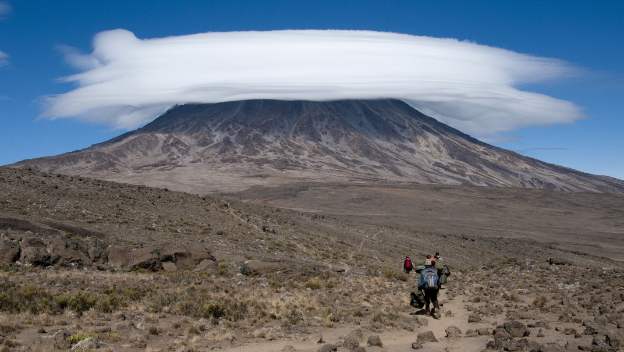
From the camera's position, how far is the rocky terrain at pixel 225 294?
1148 cm

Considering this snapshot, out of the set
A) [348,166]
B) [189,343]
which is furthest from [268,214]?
[348,166]

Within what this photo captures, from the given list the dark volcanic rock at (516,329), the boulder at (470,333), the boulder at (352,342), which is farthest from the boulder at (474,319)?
the boulder at (352,342)

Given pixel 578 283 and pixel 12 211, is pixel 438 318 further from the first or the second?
pixel 12 211

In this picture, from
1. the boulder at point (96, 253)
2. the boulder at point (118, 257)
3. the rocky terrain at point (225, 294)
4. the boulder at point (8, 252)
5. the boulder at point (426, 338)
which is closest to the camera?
the rocky terrain at point (225, 294)

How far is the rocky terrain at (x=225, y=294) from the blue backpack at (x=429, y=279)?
821 mm

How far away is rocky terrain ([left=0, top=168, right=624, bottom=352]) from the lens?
37.7ft

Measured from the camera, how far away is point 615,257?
6125cm

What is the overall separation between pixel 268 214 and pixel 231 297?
2973cm

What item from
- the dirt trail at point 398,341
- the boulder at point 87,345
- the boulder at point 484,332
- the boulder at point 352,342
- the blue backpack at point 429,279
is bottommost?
the dirt trail at point 398,341

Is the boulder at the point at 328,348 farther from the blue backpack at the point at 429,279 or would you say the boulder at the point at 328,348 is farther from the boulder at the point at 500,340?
the blue backpack at the point at 429,279

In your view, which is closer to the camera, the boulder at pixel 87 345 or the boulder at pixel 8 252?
the boulder at pixel 87 345

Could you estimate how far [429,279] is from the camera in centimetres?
1533

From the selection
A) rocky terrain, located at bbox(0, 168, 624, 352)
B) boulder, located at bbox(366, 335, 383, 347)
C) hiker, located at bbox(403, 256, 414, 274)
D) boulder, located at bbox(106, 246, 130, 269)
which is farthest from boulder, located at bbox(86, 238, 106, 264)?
boulder, located at bbox(366, 335, 383, 347)

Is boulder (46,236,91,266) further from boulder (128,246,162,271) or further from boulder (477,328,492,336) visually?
boulder (477,328,492,336)
